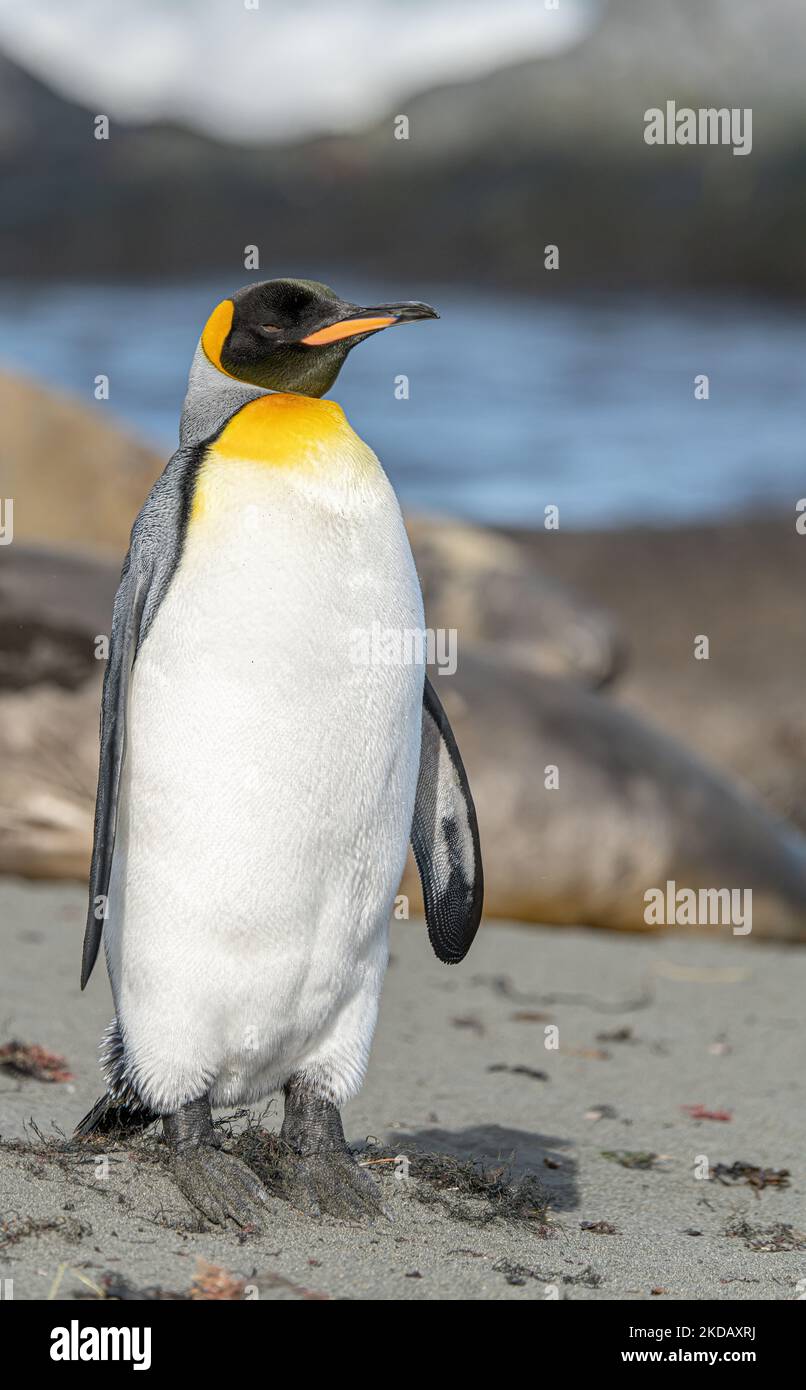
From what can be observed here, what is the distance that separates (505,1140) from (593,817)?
2917 millimetres

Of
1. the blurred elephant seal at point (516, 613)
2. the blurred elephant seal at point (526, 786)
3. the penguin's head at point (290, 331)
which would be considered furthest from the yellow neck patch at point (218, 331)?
the blurred elephant seal at point (516, 613)

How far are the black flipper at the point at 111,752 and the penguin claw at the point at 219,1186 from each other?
15.5 inches

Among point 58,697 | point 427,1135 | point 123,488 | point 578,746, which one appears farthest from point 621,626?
point 427,1135

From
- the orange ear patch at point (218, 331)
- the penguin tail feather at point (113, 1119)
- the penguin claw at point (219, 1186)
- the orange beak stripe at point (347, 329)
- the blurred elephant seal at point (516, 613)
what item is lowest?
the penguin claw at point (219, 1186)

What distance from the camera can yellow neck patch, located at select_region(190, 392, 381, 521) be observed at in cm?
326

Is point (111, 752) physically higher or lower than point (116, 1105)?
higher

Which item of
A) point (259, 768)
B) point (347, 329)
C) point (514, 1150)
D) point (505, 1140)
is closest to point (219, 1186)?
point (259, 768)

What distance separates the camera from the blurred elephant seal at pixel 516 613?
1011 cm

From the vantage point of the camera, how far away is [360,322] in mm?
3219

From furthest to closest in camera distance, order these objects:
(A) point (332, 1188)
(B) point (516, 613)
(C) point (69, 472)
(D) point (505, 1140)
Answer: (C) point (69, 472), (B) point (516, 613), (D) point (505, 1140), (A) point (332, 1188)

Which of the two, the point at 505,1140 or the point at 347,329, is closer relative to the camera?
the point at 347,329

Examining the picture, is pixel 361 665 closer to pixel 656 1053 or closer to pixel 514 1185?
pixel 514 1185

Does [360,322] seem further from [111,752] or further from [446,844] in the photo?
[446,844]

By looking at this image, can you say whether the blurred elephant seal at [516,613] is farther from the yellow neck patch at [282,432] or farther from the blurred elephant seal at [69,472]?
the yellow neck patch at [282,432]
